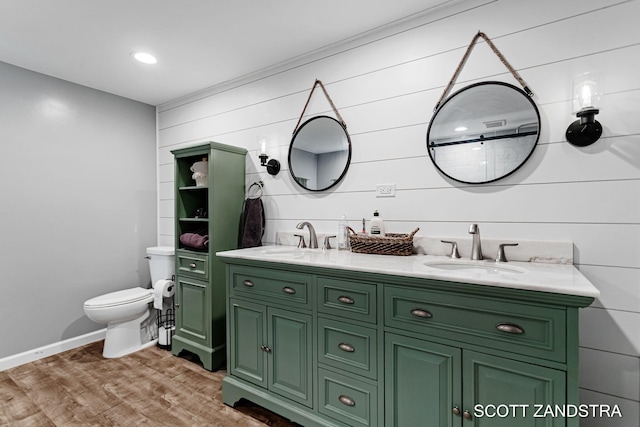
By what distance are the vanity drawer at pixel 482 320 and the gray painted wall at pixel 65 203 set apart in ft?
9.81

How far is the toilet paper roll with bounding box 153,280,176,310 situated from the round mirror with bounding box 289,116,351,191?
62.8 inches

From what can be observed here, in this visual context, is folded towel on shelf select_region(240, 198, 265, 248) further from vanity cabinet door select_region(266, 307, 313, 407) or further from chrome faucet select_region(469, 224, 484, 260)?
chrome faucet select_region(469, 224, 484, 260)

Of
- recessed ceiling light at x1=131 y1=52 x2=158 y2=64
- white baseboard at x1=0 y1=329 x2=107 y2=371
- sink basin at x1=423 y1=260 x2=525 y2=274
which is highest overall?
recessed ceiling light at x1=131 y1=52 x2=158 y2=64

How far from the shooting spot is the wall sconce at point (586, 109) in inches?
57.5

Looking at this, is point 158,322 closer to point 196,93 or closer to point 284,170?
point 284,170

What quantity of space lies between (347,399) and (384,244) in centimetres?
87

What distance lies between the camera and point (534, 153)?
5.50 feet

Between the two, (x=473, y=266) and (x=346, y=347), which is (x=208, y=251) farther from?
(x=473, y=266)

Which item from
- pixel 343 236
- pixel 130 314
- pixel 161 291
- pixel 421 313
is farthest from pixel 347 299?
pixel 130 314

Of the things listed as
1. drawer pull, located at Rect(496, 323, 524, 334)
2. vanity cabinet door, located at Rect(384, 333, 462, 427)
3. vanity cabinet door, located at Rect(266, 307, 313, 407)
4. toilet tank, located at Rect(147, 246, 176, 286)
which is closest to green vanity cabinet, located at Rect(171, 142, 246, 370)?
toilet tank, located at Rect(147, 246, 176, 286)

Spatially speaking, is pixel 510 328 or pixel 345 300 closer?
pixel 510 328

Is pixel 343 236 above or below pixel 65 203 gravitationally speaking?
below

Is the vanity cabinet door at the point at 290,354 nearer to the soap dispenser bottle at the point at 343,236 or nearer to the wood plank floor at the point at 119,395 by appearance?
the wood plank floor at the point at 119,395

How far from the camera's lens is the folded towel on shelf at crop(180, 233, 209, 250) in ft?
8.55
